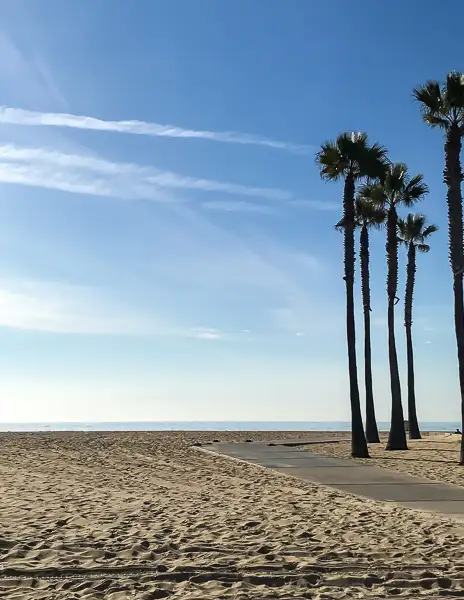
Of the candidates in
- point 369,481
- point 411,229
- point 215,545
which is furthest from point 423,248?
point 215,545

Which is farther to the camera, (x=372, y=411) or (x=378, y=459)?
(x=372, y=411)

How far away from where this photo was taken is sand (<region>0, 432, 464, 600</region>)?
19.2ft

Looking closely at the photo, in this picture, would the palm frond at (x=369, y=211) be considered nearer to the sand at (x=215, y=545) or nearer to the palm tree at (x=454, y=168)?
the palm tree at (x=454, y=168)

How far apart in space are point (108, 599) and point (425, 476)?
39.0 feet

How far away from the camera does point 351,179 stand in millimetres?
23156

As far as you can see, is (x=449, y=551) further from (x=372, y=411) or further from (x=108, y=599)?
(x=372, y=411)

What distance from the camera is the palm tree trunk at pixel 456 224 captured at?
19219 mm

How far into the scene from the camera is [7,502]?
1016cm

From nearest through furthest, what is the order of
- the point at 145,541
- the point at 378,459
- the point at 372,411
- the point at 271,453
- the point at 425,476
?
the point at 145,541, the point at 425,476, the point at 378,459, the point at 271,453, the point at 372,411

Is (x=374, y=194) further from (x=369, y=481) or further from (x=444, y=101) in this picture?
(x=369, y=481)

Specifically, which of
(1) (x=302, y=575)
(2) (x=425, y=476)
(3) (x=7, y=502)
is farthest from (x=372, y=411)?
(1) (x=302, y=575)

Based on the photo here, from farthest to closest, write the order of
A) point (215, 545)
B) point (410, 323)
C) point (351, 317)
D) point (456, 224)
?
1. point (410, 323)
2. point (351, 317)
3. point (456, 224)
4. point (215, 545)

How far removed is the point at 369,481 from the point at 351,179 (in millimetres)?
11626

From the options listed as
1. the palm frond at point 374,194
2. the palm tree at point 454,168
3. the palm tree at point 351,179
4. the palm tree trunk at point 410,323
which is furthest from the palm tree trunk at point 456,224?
the palm tree trunk at point 410,323
